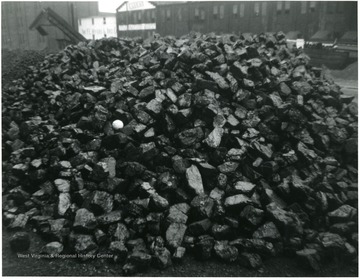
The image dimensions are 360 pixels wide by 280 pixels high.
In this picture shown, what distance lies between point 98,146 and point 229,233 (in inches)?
99.2

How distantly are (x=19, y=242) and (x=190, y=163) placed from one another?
8.30 feet

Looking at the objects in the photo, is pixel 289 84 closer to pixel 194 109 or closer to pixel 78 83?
pixel 194 109

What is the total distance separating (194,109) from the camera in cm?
517

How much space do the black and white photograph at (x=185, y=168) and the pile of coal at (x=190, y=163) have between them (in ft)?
0.07

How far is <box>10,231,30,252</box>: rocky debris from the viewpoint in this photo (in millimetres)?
3758

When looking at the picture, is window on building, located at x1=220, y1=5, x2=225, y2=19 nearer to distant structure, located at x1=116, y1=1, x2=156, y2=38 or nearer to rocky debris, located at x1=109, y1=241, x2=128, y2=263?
distant structure, located at x1=116, y1=1, x2=156, y2=38

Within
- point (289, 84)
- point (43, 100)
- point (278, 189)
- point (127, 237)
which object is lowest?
point (127, 237)

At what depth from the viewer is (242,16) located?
2641cm

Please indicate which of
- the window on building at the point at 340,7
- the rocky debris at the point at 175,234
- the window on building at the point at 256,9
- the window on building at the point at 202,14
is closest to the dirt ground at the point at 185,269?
the rocky debris at the point at 175,234

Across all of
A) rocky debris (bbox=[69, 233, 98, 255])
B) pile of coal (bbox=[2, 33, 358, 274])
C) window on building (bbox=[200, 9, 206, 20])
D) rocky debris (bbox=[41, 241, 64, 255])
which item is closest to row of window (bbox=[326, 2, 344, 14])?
window on building (bbox=[200, 9, 206, 20])

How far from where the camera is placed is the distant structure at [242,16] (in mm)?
23141

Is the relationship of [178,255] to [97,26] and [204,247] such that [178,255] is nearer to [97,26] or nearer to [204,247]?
[204,247]

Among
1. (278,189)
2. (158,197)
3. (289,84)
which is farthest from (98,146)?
(289,84)

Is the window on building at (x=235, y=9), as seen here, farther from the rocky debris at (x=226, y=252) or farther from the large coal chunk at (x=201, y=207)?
the rocky debris at (x=226, y=252)
